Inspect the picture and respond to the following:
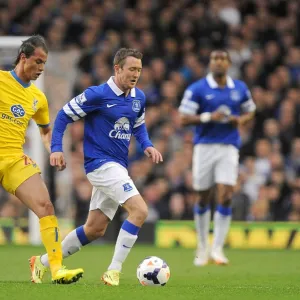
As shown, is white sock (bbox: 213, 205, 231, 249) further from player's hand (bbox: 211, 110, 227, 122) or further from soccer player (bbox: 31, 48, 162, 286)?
soccer player (bbox: 31, 48, 162, 286)

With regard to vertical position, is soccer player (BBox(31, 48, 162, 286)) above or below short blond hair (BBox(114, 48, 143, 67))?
below

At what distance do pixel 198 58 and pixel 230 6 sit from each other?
1683mm

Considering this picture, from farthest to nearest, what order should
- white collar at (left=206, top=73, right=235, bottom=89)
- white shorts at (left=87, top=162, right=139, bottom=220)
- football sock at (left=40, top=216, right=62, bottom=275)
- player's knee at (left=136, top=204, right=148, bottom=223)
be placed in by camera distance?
white collar at (left=206, top=73, right=235, bottom=89) < white shorts at (left=87, top=162, right=139, bottom=220) < player's knee at (left=136, top=204, right=148, bottom=223) < football sock at (left=40, top=216, right=62, bottom=275)

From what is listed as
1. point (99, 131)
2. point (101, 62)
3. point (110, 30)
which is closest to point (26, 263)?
point (99, 131)

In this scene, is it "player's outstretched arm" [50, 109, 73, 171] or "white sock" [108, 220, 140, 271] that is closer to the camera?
"player's outstretched arm" [50, 109, 73, 171]

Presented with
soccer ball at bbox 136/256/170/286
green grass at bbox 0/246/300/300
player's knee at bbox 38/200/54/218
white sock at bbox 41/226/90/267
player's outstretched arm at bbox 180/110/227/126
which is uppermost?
player's outstretched arm at bbox 180/110/227/126

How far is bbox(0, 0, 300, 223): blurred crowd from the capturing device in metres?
16.7

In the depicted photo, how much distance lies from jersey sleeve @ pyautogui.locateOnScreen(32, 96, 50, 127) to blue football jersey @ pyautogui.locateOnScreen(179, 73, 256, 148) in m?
3.54

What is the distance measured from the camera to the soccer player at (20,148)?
29.1 feet

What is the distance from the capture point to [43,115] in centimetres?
959

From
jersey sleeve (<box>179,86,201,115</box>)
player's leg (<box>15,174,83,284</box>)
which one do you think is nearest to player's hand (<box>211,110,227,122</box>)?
jersey sleeve (<box>179,86,201,115</box>)

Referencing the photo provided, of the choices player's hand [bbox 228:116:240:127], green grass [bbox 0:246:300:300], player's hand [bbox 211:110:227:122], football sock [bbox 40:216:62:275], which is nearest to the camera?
green grass [bbox 0:246:300:300]

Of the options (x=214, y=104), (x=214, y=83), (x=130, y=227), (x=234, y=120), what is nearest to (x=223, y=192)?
(x=234, y=120)

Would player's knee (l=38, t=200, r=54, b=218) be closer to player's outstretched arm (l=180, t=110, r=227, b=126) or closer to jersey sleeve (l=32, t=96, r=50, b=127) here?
jersey sleeve (l=32, t=96, r=50, b=127)
